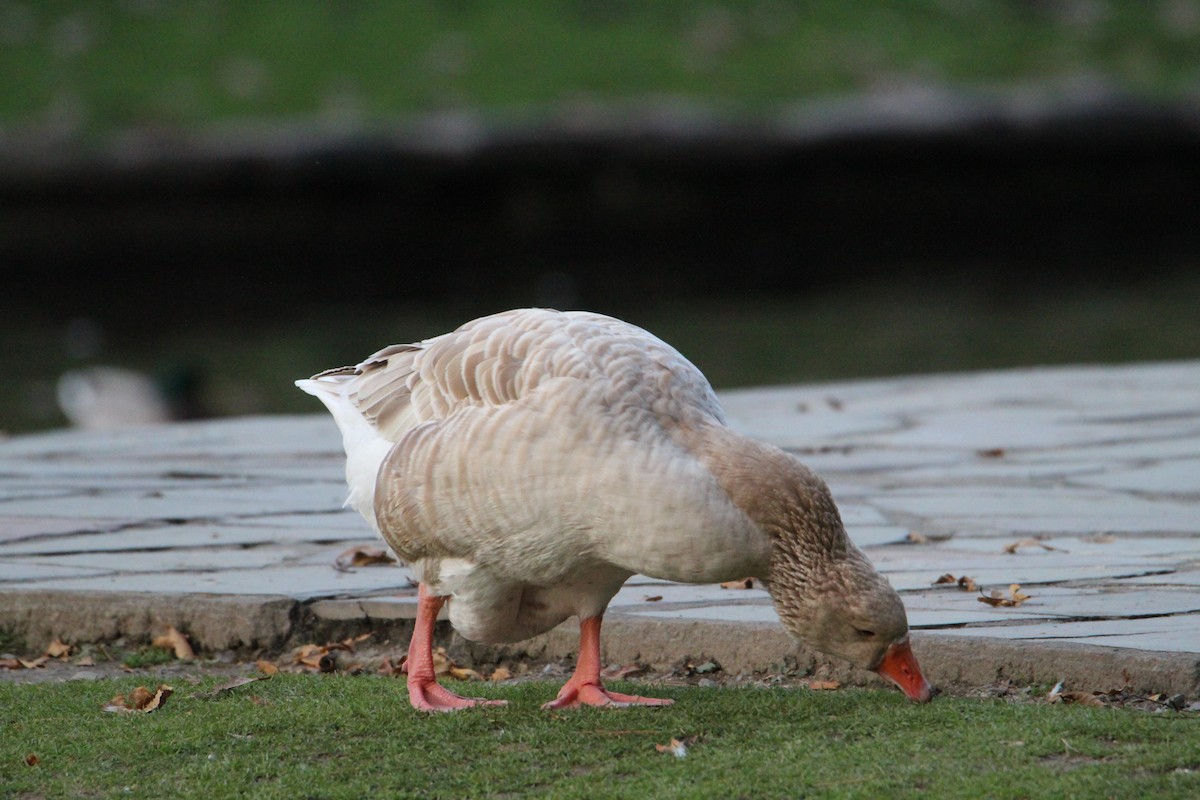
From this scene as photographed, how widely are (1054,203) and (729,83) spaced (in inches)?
183

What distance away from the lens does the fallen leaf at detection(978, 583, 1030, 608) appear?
13.0 ft

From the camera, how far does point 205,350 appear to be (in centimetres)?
1493

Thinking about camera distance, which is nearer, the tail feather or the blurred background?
the tail feather

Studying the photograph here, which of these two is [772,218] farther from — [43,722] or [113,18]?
[43,722]

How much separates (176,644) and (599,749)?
1537 millimetres

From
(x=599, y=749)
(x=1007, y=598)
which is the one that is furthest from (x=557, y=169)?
(x=599, y=749)

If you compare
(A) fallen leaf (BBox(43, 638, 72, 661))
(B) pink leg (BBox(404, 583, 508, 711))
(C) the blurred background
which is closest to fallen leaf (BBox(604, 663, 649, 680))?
(B) pink leg (BBox(404, 583, 508, 711))

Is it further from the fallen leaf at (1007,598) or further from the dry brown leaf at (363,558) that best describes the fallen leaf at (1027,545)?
the dry brown leaf at (363,558)

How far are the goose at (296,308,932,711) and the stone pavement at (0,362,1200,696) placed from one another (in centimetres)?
47

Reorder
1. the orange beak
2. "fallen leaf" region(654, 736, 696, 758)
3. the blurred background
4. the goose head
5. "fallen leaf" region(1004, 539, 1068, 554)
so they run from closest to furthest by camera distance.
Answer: "fallen leaf" region(654, 736, 696, 758)
the goose head
the orange beak
"fallen leaf" region(1004, 539, 1068, 554)
the blurred background

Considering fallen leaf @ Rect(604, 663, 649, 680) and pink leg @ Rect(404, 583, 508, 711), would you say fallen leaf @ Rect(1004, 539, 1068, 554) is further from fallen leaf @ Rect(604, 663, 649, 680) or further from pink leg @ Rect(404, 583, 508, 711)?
pink leg @ Rect(404, 583, 508, 711)

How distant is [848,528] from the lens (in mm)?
4992

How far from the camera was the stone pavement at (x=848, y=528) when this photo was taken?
376 cm

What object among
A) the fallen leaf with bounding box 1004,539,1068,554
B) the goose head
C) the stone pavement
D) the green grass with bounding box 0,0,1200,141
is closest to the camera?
the goose head
